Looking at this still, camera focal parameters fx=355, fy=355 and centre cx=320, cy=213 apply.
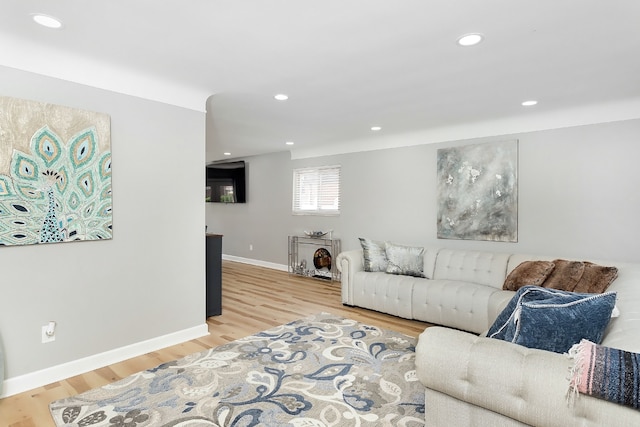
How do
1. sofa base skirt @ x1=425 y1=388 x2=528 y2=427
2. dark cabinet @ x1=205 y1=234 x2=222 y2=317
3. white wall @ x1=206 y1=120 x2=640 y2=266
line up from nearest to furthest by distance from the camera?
sofa base skirt @ x1=425 y1=388 x2=528 y2=427 < white wall @ x1=206 y1=120 x2=640 y2=266 < dark cabinet @ x1=205 y1=234 x2=222 y2=317

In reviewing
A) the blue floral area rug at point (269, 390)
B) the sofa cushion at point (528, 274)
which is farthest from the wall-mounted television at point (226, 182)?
the sofa cushion at point (528, 274)

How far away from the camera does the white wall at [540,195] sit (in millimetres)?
3697

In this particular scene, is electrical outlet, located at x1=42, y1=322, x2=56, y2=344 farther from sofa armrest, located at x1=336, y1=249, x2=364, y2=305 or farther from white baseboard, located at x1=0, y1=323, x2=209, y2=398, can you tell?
sofa armrest, located at x1=336, y1=249, x2=364, y2=305

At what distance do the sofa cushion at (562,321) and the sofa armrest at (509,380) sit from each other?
0.25 meters

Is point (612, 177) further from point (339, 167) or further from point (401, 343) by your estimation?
point (339, 167)

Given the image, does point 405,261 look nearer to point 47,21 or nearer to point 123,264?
point 123,264

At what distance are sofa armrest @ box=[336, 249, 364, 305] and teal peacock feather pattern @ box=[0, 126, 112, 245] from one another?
2708 millimetres

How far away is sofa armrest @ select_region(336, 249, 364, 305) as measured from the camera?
14.9 ft

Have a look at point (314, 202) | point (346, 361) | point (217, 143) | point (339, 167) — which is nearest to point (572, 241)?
point (346, 361)

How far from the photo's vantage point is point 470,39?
2.26 metres

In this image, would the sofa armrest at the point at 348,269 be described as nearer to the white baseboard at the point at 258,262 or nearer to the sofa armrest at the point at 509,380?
the white baseboard at the point at 258,262

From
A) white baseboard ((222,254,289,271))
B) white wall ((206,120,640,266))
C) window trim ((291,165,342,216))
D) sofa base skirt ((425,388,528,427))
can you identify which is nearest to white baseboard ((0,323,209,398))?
sofa base skirt ((425,388,528,427))

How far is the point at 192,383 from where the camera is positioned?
2533 millimetres

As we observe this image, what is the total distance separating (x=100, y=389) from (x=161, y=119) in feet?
7.13
